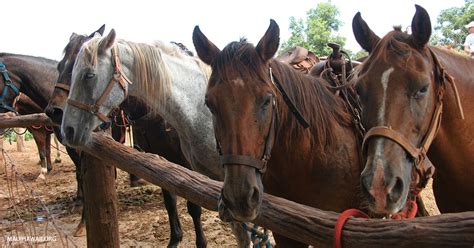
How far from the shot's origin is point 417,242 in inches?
35.4

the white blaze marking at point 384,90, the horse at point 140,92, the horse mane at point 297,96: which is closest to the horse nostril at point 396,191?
the white blaze marking at point 384,90

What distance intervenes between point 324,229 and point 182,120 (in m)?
2.12

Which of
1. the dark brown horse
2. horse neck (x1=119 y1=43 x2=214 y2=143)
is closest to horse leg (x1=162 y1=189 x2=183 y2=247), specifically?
the dark brown horse

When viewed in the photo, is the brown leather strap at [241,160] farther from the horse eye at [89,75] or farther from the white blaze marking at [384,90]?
the horse eye at [89,75]

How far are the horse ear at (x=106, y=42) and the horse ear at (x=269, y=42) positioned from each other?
1.66 meters

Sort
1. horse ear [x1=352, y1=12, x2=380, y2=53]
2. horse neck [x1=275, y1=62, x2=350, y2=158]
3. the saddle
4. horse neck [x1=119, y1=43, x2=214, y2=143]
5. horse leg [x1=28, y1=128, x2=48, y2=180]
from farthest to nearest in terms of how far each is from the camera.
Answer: horse leg [x1=28, y1=128, x2=48, y2=180] → the saddle → horse neck [x1=119, y1=43, x2=214, y2=143] → horse neck [x1=275, y1=62, x2=350, y2=158] → horse ear [x1=352, y1=12, x2=380, y2=53]

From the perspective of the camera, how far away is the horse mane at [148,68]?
3.07m

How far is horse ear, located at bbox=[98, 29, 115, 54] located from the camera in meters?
3.05

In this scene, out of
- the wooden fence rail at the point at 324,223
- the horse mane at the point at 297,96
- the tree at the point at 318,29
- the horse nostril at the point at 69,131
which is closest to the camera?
the wooden fence rail at the point at 324,223

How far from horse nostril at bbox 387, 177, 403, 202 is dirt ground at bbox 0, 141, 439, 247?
8.65 ft

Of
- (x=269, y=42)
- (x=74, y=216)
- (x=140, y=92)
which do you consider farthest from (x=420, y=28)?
(x=74, y=216)

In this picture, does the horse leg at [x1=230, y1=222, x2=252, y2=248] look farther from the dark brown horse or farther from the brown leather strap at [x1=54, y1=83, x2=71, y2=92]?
the brown leather strap at [x1=54, y1=83, x2=71, y2=92]

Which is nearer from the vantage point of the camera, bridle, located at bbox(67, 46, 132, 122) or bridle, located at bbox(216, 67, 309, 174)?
bridle, located at bbox(216, 67, 309, 174)

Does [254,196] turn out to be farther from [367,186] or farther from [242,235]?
[242,235]
